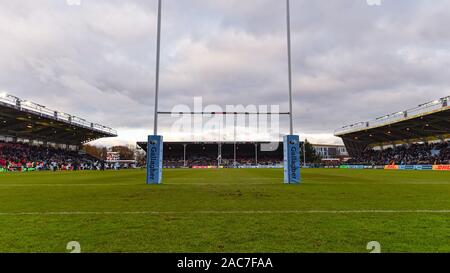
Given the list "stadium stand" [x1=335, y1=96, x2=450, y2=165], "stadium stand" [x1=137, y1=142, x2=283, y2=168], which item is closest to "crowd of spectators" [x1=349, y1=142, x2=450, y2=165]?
"stadium stand" [x1=335, y1=96, x2=450, y2=165]

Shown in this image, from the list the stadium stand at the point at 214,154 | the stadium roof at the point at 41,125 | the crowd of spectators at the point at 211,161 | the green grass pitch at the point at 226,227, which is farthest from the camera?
the crowd of spectators at the point at 211,161

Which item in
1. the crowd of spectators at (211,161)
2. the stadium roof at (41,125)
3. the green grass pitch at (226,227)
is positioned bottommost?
the green grass pitch at (226,227)

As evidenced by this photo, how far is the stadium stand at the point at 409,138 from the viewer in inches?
1965

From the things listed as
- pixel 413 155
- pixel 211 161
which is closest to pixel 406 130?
pixel 413 155

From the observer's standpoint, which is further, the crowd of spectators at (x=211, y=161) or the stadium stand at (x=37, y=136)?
the crowd of spectators at (x=211, y=161)

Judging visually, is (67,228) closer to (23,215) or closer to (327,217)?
(23,215)

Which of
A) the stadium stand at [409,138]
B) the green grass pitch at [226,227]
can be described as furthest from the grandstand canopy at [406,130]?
the green grass pitch at [226,227]

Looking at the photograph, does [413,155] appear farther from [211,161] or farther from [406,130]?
[211,161]

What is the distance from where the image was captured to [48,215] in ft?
21.0

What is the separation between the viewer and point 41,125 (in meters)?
57.3

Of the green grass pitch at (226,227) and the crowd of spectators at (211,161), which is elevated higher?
the crowd of spectators at (211,161)

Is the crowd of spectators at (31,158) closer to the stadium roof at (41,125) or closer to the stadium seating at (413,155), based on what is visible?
the stadium roof at (41,125)

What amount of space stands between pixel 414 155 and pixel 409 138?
25.6ft
